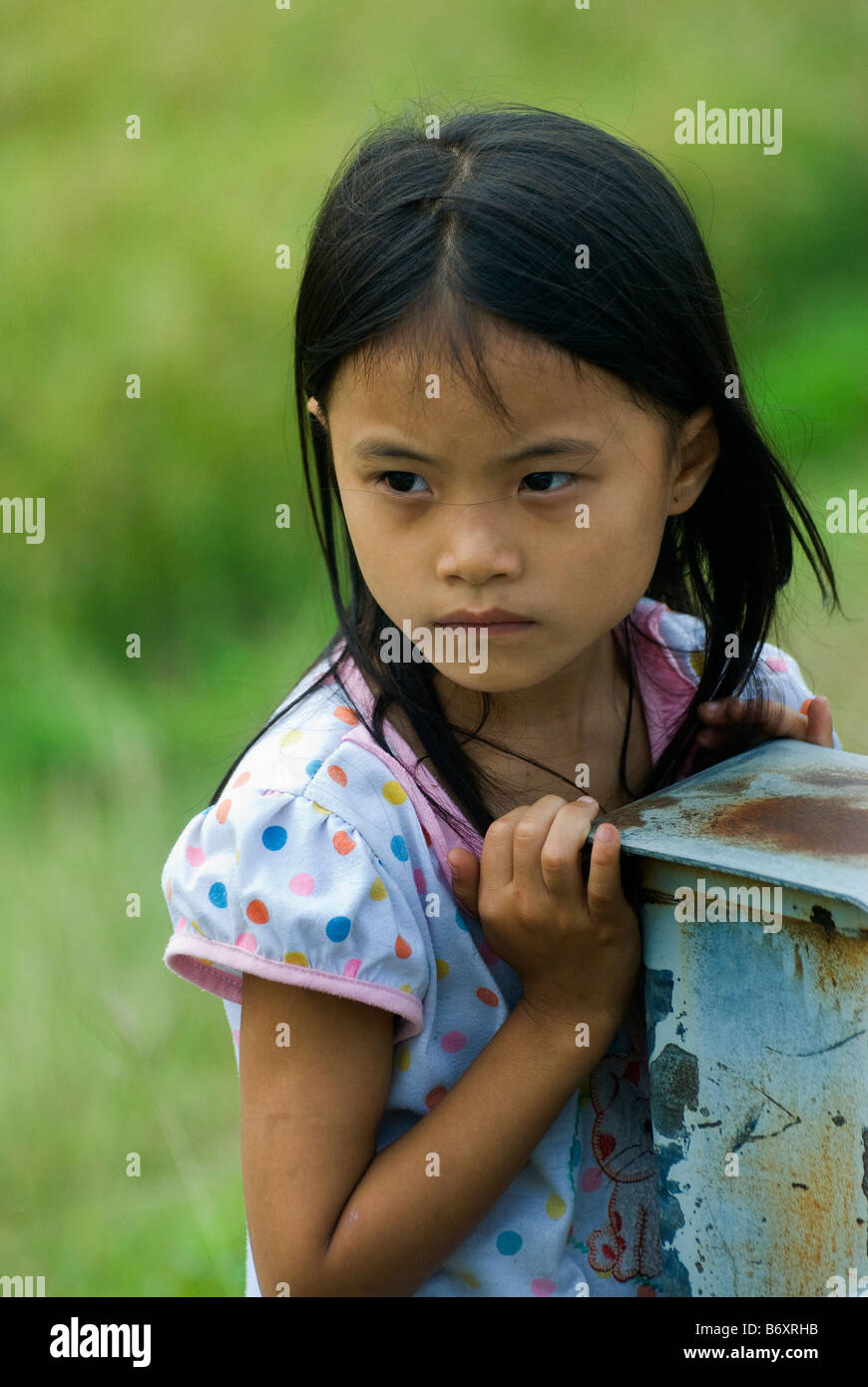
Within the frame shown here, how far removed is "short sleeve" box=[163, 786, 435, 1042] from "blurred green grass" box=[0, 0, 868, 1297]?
4.76 ft

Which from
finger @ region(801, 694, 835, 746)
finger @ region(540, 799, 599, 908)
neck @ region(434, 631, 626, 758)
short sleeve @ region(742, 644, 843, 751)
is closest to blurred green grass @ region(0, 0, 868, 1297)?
short sleeve @ region(742, 644, 843, 751)

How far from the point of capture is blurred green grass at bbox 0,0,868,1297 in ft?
9.77

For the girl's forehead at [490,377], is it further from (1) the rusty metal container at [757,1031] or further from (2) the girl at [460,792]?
(1) the rusty metal container at [757,1031]

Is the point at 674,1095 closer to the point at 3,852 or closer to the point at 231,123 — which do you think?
the point at 3,852

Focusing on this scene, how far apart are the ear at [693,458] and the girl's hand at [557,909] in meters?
0.42

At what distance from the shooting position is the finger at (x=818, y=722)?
74.2 inches

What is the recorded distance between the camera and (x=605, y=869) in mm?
1407

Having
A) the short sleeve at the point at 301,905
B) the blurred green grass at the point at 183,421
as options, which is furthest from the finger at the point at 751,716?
the blurred green grass at the point at 183,421

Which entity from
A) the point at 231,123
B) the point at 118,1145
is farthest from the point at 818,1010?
the point at 231,123

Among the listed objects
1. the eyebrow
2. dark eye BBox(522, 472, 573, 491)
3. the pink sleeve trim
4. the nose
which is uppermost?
the eyebrow

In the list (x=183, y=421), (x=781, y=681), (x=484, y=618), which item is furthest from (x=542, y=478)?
(x=183, y=421)

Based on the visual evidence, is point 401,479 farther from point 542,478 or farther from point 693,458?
point 693,458

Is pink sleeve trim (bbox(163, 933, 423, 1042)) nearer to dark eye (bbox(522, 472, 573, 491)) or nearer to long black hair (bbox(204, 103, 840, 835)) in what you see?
long black hair (bbox(204, 103, 840, 835))

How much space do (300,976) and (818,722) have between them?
0.78 m
